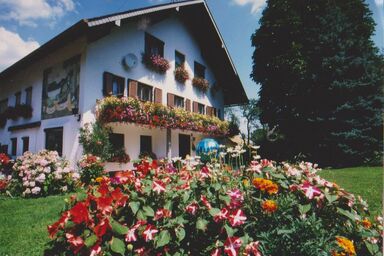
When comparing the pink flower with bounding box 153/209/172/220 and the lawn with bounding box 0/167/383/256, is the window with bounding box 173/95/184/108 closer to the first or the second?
the lawn with bounding box 0/167/383/256

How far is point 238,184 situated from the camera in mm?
2965

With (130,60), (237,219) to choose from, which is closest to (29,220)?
(237,219)

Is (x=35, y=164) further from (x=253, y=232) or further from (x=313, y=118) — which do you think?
(x=313, y=118)

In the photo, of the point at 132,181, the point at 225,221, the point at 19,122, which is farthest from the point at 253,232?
the point at 19,122

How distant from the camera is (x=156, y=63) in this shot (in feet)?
43.9

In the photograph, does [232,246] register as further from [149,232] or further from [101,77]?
[101,77]

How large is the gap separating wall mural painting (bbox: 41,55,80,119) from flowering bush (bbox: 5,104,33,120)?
1.19m

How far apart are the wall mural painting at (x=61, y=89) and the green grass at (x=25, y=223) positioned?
14.9 feet

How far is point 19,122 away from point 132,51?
627 centimetres

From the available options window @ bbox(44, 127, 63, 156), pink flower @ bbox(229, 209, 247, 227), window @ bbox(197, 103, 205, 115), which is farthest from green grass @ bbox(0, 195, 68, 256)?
window @ bbox(197, 103, 205, 115)

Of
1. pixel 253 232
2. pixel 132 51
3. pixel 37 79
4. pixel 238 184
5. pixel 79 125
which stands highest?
pixel 132 51

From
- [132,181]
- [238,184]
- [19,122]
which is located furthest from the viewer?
[19,122]

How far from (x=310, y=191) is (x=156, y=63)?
11.9 metres

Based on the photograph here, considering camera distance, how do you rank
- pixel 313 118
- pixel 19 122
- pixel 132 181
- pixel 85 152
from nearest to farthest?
pixel 132 181, pixel 85 152, pixel 19 122, pixel 313 118
